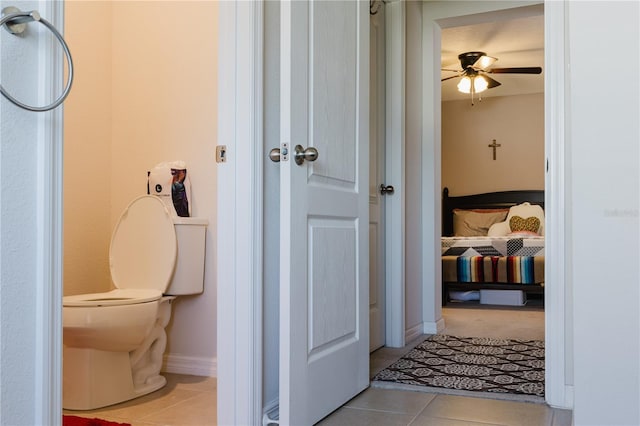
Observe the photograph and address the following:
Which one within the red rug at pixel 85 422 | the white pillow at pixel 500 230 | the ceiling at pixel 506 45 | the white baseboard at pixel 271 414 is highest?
the ceiling at pixel 506 45

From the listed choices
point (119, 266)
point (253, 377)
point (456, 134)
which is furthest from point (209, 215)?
point (456, 134)

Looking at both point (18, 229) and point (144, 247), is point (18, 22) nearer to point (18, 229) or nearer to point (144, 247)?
point (18, 229)

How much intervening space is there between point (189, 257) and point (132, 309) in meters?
0.45

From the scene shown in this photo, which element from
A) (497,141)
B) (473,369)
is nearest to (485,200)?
(497,141)

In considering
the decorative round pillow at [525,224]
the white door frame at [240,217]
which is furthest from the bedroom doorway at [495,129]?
the white door frame at [240,217]

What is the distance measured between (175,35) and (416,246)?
1.88 m

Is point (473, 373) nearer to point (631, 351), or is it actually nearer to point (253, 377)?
point (253, 377)

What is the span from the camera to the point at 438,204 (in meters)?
3.76

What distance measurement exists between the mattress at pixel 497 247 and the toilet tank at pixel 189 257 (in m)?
3.45

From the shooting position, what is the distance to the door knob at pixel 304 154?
1761 mm

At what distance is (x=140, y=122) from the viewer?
2.90 metres

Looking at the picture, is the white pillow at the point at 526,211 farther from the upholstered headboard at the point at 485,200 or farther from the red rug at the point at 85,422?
the red rug at the point at 85,422

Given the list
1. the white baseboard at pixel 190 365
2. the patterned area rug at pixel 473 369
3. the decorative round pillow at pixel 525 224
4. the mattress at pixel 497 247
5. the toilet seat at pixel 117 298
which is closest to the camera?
the toilet seat at pixel 117 298

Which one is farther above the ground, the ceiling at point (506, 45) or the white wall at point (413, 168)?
the ceiling at point (506, 45)
